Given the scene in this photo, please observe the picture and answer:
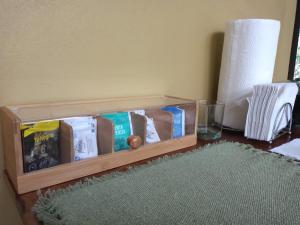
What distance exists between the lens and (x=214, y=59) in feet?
3.25

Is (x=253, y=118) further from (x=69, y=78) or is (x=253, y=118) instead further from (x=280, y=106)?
(x=69, y=78)

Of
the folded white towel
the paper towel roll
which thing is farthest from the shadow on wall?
the folded white towel

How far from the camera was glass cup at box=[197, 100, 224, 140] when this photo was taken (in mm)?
872

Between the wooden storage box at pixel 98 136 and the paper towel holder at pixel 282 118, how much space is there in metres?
0.29

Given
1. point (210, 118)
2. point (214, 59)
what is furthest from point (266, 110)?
point (214, 59)

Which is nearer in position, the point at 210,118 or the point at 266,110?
the point at 266,110

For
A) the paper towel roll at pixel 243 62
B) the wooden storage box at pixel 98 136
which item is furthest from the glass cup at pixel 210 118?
the wooden storage box at pixel 98 136

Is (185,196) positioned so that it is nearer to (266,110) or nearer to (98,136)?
(98,136)

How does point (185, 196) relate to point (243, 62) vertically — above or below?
below

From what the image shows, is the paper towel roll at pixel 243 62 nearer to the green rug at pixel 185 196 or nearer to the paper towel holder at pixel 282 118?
the paper towel holder at pixel 282 118

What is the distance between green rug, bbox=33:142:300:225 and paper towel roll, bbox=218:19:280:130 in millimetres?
300

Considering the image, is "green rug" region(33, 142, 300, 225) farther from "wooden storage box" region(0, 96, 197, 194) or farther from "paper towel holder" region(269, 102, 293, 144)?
"paper towel holder" region(269, 102, 293, 144)

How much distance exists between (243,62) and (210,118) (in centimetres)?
23

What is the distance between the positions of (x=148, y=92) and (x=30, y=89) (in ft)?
1.18
